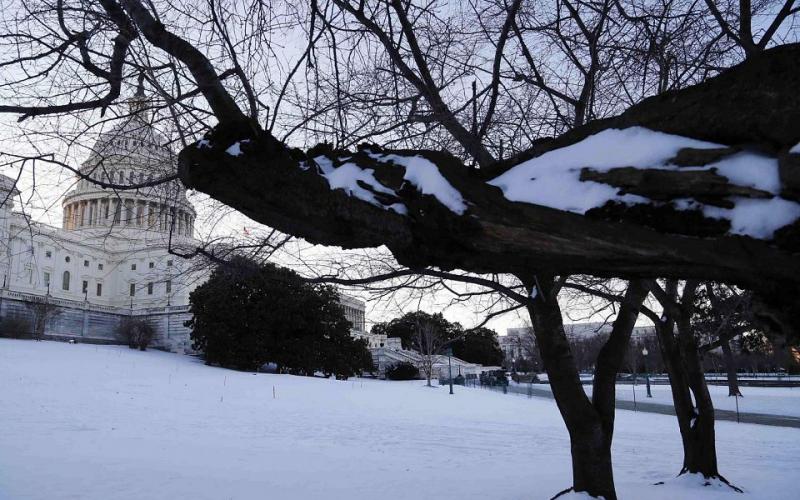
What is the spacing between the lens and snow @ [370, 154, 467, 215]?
10.0 feet

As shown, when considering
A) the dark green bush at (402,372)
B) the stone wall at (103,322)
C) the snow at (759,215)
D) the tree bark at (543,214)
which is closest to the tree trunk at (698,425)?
the tree bark at (543,214)

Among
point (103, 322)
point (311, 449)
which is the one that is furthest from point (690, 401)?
point (103, 322)

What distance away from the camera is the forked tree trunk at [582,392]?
604cm

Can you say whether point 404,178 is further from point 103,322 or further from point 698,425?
point 103,322

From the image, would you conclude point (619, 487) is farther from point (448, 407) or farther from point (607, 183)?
point (448, 407)

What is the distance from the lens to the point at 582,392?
20.4 ft

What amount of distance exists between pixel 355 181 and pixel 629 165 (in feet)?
4.76

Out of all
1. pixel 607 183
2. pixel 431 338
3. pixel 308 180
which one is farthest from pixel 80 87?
pixel 431 338

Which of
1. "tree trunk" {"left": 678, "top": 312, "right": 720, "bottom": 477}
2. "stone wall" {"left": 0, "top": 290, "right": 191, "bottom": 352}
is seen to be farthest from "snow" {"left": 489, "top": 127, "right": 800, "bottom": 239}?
"stone wall" {"left": 0, "top": 290, "right": 191, "bottom": 352}

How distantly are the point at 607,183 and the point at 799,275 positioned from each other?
87cm

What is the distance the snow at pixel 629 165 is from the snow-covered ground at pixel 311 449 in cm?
566

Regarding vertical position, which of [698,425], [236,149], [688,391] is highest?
[236,149]

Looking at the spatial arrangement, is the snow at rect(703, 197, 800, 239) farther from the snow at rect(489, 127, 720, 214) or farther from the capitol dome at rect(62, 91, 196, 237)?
the capitol dome at rect(62, 91, 196, 237)

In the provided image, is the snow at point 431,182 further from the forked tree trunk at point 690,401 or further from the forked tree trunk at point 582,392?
the forked tree trunk at point 690,401
